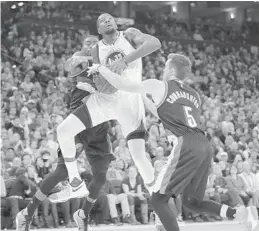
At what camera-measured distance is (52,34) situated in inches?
676

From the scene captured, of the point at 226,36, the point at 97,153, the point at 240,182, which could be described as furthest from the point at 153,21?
the point at 97,153

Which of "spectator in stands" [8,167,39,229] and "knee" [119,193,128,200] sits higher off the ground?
"spectator in stands" [8,167,39,229]

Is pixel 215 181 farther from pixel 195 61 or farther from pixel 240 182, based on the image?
pixel 195 61

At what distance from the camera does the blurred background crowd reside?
9734 millimetres

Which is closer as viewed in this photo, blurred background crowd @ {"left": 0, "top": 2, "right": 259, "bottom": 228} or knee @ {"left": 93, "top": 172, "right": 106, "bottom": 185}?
knee @ {"left": 93, "top": 172, "right": 106, "bottom": 185}

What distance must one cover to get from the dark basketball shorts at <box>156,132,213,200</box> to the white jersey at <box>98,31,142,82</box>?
114 cm

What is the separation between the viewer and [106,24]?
5750 mm

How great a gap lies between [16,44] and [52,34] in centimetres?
153

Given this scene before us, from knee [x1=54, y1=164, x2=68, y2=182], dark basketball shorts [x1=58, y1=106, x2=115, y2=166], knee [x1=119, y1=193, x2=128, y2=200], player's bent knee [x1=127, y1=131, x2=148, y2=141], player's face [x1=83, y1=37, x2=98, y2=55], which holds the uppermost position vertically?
player's face [x1=83, y1=37, x2=98, y2=55]

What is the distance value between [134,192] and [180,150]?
5497 mm

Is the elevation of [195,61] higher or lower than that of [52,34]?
lower

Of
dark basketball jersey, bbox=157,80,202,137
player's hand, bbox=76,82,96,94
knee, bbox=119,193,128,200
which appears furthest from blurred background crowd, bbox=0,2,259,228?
dark basketball jersey, bbox=157,80,202,137

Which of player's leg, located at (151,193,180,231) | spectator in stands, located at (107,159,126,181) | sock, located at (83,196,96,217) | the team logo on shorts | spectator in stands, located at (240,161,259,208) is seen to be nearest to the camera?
player's leg, located at (151,193,180,231)

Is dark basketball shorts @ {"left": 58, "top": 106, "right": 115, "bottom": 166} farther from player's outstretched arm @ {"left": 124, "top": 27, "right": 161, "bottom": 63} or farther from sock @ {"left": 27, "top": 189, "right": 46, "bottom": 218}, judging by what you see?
player's outstretched arm @ {"left": 124, "top": 27, "right": 161, "bottom": 63}
